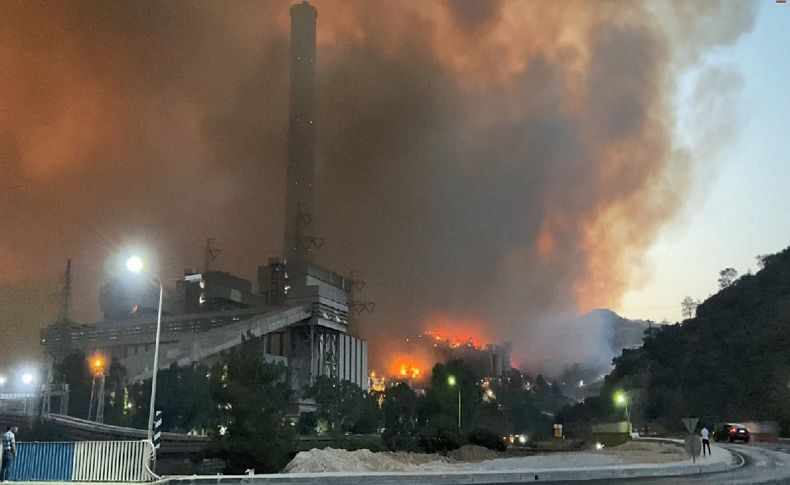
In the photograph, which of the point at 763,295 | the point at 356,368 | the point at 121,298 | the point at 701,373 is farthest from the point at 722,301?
the point at 121,298

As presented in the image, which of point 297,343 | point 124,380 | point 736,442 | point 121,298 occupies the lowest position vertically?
point 736,442

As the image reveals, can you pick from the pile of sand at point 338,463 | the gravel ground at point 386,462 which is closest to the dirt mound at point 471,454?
the gravel ground at point 386,462

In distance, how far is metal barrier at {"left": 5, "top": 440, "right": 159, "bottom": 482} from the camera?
23.0 metres

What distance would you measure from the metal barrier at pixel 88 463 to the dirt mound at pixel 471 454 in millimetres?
37784

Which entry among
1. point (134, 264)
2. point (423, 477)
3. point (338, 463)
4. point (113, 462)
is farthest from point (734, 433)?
point (113, 462)

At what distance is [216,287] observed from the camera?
6890 inches

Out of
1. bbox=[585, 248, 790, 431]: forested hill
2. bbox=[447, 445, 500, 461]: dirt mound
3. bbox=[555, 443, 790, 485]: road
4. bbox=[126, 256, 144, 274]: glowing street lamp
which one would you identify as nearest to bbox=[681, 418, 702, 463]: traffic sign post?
bbox=[555, 443, 790, 485]: road

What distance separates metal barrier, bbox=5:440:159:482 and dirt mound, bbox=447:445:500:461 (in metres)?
37.8

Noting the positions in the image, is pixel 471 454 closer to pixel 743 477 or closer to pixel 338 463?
pixel 338 463

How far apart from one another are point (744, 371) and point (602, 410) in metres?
39.5

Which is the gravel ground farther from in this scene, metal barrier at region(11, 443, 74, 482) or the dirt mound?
metal barrier at region(11, 443, 74, 482)

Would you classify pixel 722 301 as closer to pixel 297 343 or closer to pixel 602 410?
pixel 602 410

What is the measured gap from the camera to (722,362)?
125 metres

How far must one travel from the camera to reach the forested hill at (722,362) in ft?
364
